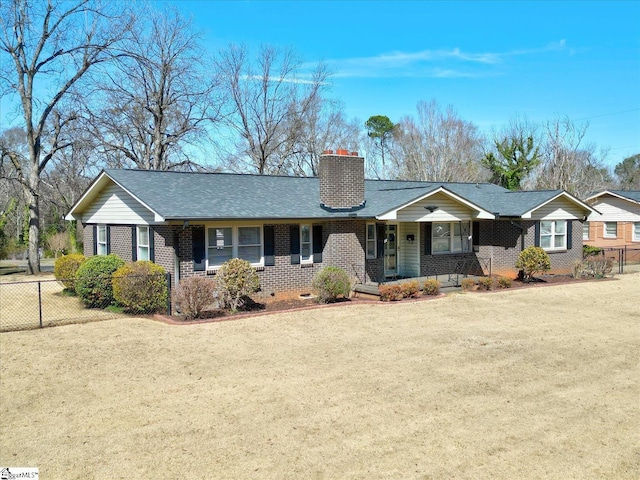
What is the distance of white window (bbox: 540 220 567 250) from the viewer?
2180 cm

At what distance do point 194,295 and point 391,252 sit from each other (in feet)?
28.6

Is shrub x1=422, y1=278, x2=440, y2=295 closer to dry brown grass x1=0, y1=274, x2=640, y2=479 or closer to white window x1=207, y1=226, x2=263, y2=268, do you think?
dry brown grass x1=0, y1=274, x2=640, y2=479

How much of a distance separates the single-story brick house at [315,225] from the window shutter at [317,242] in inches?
1.3

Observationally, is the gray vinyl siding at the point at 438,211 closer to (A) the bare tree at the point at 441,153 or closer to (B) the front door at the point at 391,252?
(B) the front door at the point at 391,252

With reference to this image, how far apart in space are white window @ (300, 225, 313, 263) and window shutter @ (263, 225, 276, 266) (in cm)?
120

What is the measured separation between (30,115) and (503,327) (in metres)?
24.4

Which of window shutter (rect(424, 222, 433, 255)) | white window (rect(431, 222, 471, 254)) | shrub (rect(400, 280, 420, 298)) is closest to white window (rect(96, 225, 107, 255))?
shrub (rect(400, 280, 420, 298))

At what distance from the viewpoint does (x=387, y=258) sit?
64.2 feet

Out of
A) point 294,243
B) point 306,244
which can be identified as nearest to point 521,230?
point 306,244

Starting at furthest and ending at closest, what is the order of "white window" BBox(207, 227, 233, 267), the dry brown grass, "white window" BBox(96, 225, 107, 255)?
"white window" BBox(96, 225, 107, 255), "white window" BBox(207, 227, 233, 267), the dry brown grass

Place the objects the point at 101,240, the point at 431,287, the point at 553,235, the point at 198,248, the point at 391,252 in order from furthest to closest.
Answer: the point at 553,235 → the point at 391,252 → the point at 101,240 → the point at 431,287 → the point at 198,248

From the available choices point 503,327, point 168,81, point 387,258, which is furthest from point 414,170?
point 503,327

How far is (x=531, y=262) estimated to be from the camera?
1930cm

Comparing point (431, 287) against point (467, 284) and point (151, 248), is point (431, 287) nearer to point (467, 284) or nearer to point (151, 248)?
point (467, 284)
